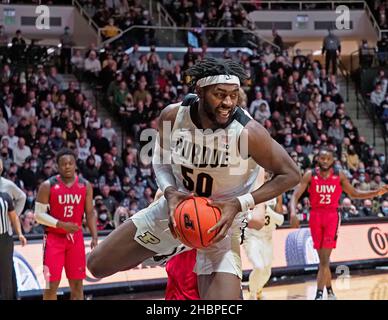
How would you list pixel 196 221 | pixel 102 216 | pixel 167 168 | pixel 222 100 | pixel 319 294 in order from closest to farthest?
pixel 196 221 → pixel 222 100 → pixel 167 168 → pixel 319 294 → pixel 102 216

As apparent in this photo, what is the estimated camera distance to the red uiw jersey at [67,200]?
8.09m

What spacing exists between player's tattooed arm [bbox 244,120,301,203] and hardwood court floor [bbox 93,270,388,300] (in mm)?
4903

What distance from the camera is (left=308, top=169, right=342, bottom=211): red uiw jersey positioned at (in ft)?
32.0

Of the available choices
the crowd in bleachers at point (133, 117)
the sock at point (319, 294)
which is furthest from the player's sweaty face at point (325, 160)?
the crowd in bleachers at point (133, 117)

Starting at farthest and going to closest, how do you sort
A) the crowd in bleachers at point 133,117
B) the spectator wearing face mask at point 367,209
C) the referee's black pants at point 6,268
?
the spectator wearing face mask at point 367,209 < the crowd in bleachers at point 133,117 < the referee's black pants at point 6,268

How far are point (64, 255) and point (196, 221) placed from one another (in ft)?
12.6

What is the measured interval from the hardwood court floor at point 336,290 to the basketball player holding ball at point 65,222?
195 cm

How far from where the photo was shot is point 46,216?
309 inches

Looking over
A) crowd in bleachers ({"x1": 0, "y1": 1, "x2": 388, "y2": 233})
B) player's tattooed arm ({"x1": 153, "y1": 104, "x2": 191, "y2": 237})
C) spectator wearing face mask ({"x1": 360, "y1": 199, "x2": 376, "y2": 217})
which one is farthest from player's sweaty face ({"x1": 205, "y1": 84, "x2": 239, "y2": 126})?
spectator wearing face mask ({"x1": 360, "y1": 199, "x2": 376, "y2": 217})

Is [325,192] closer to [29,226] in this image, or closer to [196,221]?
[29,226]

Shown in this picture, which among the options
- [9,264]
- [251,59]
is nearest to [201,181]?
[9,264]

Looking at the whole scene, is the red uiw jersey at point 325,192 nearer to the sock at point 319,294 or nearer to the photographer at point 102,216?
the sock at point 319,294

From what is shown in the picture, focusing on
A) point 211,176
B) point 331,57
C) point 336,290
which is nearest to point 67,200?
point 211,176

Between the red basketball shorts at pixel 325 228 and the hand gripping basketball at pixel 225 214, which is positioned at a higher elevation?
the hand gripping basketball at pixel 225 214
